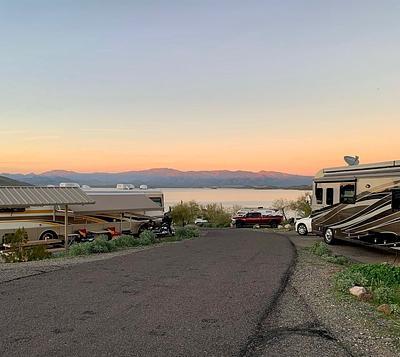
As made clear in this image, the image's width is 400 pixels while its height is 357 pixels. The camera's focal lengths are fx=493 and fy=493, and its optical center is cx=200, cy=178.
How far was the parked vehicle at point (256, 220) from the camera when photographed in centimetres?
4308

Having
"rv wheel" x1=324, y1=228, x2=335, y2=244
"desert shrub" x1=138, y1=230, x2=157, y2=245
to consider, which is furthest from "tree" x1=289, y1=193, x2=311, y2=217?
"desert shrub" x1=138, y1=230, x2=157, y2=245

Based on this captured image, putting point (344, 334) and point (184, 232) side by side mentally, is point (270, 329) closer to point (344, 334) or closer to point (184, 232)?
point (344, 334)

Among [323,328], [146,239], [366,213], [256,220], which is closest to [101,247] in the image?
[146,239]

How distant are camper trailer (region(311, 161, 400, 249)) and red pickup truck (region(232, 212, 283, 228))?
20196 mm

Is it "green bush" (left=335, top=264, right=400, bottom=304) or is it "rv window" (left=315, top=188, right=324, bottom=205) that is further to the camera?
"rv window" (left=315, top=188, right=324, bottom=205)

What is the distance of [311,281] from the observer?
1022 centimetres

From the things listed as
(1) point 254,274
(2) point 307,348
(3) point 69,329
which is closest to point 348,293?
(1) point 254,274

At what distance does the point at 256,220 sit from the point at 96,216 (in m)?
19.4

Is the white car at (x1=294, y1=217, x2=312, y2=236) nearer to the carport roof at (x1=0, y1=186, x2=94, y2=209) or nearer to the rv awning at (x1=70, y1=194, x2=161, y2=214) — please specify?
the rv awning at (x1=70, y1=194, x2=161, y2=214)

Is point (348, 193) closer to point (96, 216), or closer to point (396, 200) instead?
point (396, 200)

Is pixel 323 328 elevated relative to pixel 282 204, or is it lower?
elevated

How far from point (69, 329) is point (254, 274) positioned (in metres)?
5.57

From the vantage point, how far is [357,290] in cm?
868

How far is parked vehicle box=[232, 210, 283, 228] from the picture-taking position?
43.1m
